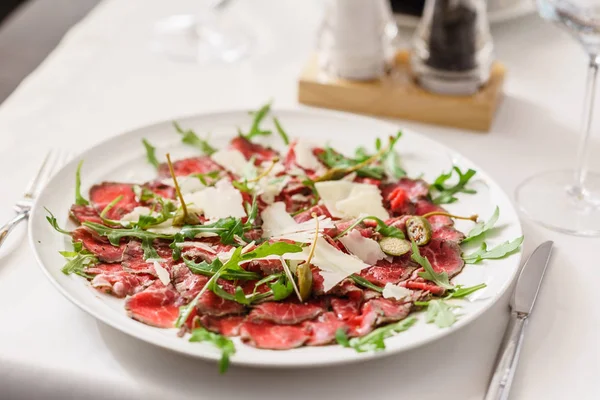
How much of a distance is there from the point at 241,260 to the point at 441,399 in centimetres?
31

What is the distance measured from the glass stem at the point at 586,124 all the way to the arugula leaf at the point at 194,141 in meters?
0.66

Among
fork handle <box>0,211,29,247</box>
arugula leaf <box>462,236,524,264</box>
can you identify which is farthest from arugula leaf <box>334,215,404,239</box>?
fork handle <box>0,211,29,247</box>

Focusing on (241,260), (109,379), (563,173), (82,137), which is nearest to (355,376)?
(241,260)

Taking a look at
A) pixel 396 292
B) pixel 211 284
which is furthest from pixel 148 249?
pixel 396 292

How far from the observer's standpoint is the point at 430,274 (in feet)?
3.43

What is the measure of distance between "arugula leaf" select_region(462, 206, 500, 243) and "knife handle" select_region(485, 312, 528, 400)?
146 mm

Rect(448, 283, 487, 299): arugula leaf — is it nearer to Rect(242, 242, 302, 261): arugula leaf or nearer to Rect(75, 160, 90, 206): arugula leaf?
Rect(242, 242, 302, 261): arugula leaf

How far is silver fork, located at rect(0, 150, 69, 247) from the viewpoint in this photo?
121cm

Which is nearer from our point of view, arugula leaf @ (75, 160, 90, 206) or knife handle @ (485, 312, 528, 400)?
knife handle @ (485, 312, 528, 400)

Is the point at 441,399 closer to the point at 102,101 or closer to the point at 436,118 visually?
the point at 436,118

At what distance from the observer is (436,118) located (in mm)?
1646

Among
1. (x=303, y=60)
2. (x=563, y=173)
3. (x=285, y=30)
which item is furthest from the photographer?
(x=285, y=30)

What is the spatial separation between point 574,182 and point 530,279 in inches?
15.6

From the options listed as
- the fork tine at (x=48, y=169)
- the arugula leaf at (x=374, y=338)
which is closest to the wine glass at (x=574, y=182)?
the arugula leaf at (x=374, y=338)
